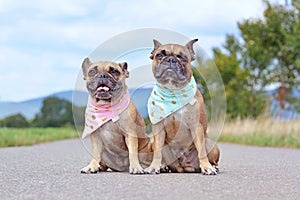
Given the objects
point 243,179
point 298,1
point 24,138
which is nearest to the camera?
point 243,179

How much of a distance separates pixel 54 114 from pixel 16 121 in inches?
113

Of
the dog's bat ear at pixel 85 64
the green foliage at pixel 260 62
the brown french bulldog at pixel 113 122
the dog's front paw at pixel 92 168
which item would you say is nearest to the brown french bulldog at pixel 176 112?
the brown french bulldog at pixel 113 122

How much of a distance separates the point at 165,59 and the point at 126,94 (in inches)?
26.1

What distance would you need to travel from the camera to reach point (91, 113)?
6980 millimetres

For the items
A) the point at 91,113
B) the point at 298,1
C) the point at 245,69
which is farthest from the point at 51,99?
the point at 91,113

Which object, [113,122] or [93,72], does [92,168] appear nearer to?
[113,122]

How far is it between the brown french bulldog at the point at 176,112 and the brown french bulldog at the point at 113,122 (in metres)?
0.21

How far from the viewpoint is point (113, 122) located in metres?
6.78

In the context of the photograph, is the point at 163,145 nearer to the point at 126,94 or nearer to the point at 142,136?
the point at 142,136

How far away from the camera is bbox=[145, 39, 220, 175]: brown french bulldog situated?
6699 millimetres

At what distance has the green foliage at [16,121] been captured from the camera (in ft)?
88.7

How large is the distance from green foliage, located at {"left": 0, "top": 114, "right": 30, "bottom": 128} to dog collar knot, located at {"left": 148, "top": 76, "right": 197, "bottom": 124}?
67.5 feet

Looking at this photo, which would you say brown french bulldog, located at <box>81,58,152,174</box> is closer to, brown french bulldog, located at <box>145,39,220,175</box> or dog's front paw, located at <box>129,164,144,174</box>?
dog's front paw, located at <box>129,164,144,174</box>

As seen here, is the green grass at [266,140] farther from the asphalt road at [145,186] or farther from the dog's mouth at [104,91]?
the dog's mouth at [104,91]
